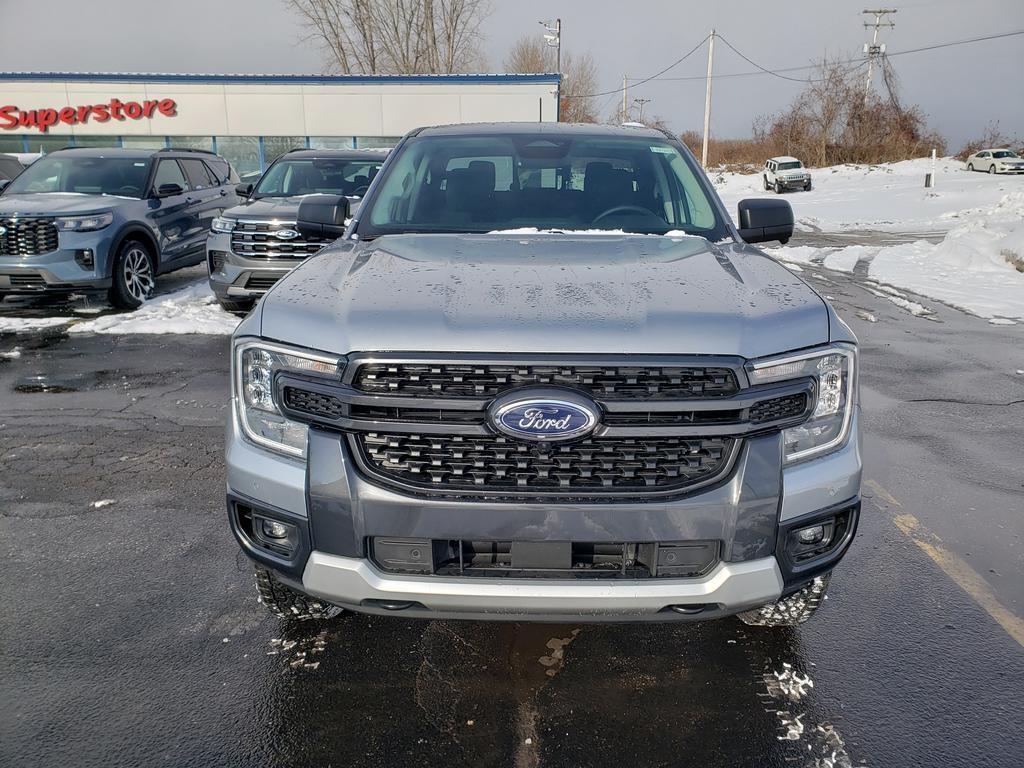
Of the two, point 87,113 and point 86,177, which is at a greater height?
point 87,113

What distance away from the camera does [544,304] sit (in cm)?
242

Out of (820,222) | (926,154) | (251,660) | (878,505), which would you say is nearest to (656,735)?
(251,660)

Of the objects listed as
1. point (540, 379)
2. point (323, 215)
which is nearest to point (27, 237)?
point (323, 215)

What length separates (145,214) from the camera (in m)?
9.67

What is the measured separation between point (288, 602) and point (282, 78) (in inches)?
1148

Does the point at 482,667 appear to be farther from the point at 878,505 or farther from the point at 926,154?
the point at 926,154

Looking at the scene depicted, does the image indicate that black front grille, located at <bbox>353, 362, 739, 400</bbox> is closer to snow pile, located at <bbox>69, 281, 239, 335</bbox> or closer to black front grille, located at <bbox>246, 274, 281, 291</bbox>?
black front grille, located at <bbox>246, 274, 281, 291</bbox>

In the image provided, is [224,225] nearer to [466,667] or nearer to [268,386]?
[268,386]

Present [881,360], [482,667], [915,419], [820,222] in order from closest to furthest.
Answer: [482,667] < [915,419] < [881,360] < [820,222]

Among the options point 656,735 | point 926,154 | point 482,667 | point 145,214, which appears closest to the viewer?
point 656,735

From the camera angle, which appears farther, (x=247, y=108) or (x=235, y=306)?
(x=247, y=108)

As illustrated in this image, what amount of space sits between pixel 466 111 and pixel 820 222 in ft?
41.1

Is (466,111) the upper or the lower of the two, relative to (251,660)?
upper

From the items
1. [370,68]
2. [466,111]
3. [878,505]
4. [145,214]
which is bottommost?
[878,505]
